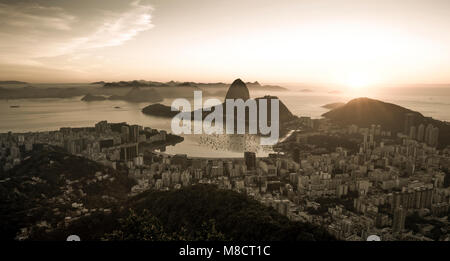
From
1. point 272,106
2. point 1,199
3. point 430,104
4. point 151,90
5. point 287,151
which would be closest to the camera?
point 1,199

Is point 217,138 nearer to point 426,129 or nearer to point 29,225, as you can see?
point 426,129

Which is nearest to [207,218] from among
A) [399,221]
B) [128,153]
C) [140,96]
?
[399,221]

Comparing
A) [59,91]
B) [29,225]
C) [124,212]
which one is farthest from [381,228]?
[59,91]

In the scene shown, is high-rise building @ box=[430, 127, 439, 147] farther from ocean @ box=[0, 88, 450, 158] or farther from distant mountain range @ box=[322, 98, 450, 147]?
ocean @ box=[0, 88, 450, 158]

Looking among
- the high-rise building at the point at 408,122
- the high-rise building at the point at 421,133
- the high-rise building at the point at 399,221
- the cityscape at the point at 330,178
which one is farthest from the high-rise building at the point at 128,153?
the high-rise building at the point at 408,122

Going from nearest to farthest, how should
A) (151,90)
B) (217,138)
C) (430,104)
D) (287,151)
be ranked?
(287,151) → (217,138) → (430,104) → (151,90)

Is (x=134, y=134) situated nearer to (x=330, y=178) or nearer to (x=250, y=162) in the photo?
(x=250, y=162)

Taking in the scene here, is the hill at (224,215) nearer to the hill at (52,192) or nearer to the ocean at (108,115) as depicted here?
the hill at (52,192)

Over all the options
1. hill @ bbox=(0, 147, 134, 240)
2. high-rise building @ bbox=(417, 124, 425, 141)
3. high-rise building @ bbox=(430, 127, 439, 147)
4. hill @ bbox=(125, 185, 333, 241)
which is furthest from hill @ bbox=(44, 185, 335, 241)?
high-rise building @ bbox=(417, 124, 425, 141)
